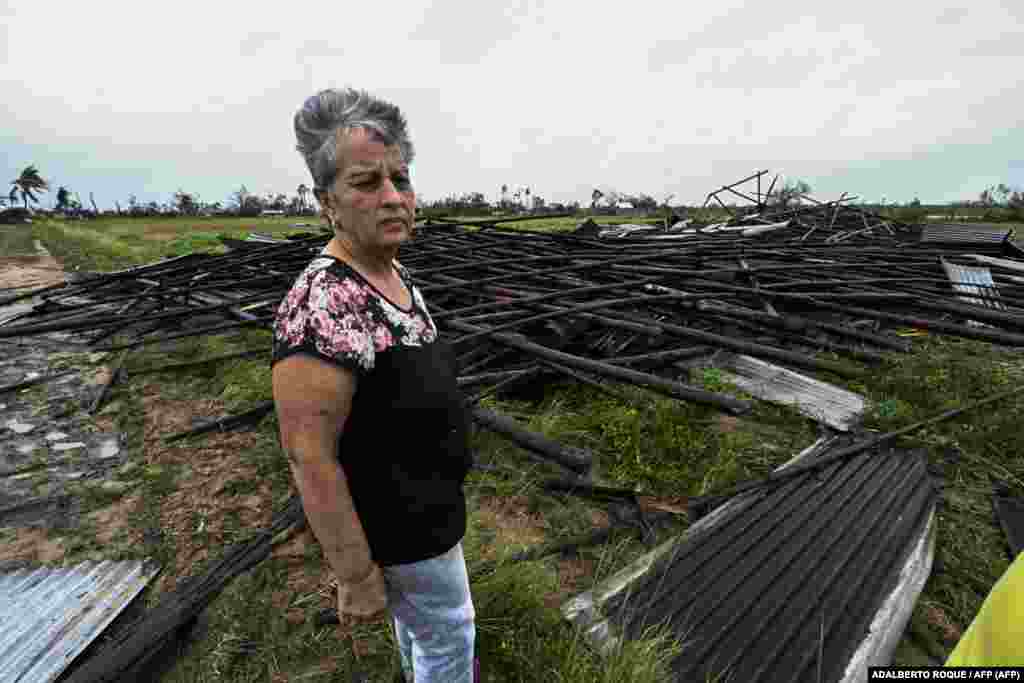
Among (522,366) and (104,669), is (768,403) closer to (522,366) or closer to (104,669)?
(522,366)

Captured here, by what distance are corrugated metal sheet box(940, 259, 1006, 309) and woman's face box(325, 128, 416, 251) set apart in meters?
6.49

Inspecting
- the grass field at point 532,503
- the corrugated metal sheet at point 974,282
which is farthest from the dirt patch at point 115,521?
the corrugated metal sheet at point 974,282

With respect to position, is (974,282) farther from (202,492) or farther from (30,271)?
(30,271)

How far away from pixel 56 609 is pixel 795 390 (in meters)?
4.94

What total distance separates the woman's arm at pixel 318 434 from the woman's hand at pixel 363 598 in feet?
0.42

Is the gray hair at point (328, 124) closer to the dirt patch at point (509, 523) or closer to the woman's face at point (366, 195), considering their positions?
the woman's face at point (366, 195)

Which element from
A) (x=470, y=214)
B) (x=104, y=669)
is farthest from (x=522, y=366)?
(x=470, y=214)

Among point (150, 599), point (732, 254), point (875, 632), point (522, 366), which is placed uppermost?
point (732, 254)

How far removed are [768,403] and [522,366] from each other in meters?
2.11

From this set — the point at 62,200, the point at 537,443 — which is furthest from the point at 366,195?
the point at 62,200

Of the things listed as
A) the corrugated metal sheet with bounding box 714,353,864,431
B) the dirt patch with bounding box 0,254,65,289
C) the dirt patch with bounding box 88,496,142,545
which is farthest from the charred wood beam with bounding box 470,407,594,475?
the dirt patch with bounding box 0,254,65,289

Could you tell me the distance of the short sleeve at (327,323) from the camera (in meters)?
1.09

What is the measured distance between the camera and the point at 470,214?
108 ft

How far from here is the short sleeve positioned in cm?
109
